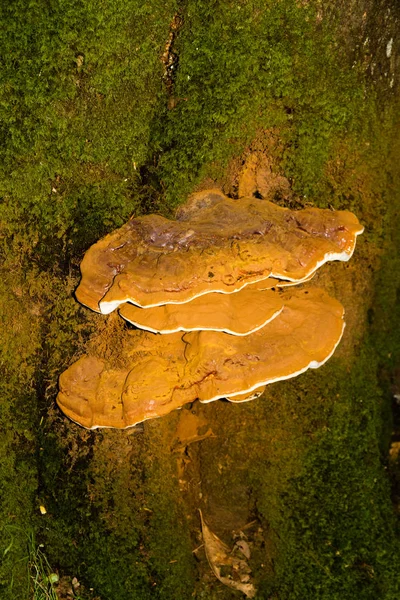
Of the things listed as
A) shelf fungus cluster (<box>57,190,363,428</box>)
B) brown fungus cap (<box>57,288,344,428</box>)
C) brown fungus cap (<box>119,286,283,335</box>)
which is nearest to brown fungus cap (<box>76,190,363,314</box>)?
shelf fungus cluster (<box>57,190,363,428</box>)

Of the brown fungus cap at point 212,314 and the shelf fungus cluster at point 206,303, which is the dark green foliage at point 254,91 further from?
the brown fungus cap at point 212,314

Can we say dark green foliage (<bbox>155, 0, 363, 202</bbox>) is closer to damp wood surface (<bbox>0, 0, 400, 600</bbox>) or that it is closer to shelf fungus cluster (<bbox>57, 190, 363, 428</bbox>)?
damp wood surface (<bbox>0, 0, 400, 600</bbox>)

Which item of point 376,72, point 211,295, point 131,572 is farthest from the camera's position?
point 131,572

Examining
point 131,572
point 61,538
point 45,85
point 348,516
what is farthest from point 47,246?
point 348,516

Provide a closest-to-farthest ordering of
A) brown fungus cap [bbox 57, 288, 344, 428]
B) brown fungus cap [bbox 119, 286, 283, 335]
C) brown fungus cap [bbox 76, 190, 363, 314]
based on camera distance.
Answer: brown fungus cap [bbox 76, 190, 363, 314]
brown fungus cap [bbox 119, 286, 283, 335]
brown fungus cap [bbox 57, 288, 344, 428]

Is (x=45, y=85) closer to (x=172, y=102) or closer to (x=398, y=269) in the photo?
(x=172, y=102)

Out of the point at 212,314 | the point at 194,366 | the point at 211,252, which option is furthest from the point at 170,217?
the point at 194,366

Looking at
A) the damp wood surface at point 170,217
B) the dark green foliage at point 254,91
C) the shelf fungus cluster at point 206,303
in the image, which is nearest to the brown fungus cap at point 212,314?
the shelf fungus cluster at point 206,303
